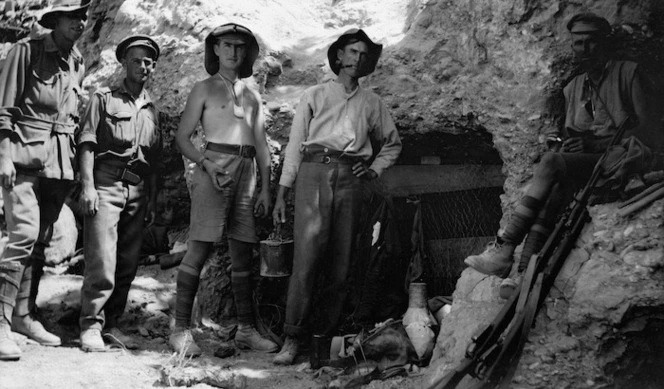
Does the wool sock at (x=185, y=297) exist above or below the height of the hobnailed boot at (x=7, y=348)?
above

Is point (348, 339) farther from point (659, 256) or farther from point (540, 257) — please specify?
point (659, 256)

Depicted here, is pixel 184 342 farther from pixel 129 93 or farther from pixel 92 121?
pixel 129 93

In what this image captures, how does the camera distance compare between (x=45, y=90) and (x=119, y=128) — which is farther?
(x=119, y=128)

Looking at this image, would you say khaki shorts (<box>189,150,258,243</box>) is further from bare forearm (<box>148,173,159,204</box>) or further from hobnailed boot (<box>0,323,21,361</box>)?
hobnailed boot (<box>0,323,21,361</box>)

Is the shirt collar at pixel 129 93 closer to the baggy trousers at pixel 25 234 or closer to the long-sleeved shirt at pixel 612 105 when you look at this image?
the baggy trousers at pixel 25 234

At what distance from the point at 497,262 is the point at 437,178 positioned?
218 cm

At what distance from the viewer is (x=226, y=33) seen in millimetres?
6086

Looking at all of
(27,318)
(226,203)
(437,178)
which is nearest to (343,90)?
(226,203)

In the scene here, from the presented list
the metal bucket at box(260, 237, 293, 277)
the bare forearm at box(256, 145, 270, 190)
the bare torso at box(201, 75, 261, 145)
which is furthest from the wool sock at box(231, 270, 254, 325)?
the bare torso at box(201, 75, 261, 145)

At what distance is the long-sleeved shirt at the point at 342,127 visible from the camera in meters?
5.84

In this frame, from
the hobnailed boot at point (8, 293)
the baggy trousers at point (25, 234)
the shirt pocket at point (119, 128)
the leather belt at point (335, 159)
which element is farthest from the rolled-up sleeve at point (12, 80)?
the leather belt at point (335, 159)

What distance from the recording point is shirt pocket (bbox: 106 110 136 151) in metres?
5.95

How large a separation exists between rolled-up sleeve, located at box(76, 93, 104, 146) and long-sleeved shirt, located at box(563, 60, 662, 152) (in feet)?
11.9

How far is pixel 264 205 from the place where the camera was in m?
6.07
